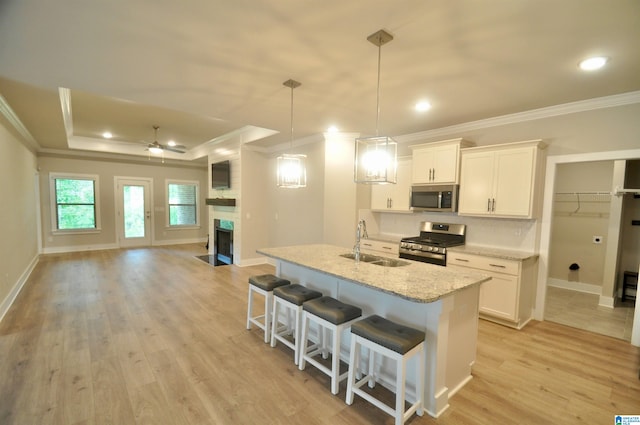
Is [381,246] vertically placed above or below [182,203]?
below

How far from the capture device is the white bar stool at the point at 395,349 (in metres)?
1.86

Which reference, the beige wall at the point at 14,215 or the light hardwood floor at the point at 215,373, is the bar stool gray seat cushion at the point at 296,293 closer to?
the light hardwood floor at the point at 215,373

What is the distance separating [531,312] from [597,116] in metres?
2.49

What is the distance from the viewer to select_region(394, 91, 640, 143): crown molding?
3.08 m

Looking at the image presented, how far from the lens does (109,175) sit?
8297mm

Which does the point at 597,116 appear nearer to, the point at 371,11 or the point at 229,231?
the point at 371,11

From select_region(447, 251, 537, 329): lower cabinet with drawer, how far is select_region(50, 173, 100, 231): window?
9401 millimetres

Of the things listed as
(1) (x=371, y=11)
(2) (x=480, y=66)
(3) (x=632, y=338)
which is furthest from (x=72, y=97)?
(3) (x=632, y=338)

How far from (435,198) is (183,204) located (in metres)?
8.31

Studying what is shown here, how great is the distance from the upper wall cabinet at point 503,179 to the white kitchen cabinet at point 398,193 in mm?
912

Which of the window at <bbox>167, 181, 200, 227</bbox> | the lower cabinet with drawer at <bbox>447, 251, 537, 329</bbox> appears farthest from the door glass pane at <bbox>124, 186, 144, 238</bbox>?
the lower cabinet with drawer at <bbox>447, 251, 537, 329</bbox>

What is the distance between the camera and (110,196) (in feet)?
27.4

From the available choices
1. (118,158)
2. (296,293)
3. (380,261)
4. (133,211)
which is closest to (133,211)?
(133,211)

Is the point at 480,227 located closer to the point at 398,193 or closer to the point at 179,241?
the point at 398,193
